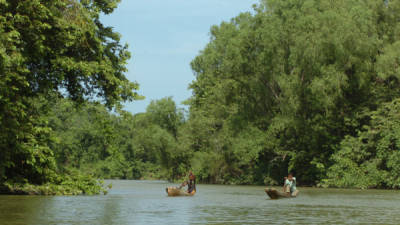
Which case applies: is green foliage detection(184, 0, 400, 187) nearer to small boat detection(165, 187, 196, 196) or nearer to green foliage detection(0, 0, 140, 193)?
small boat detection(165, 187, 196, 196)

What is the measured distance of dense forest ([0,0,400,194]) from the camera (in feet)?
96.8

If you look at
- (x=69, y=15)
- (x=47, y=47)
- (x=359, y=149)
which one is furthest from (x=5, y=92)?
(x=359, y=149)

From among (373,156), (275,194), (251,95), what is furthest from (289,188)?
(251,95)

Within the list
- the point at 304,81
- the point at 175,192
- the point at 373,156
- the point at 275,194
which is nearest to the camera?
the point at 275,194

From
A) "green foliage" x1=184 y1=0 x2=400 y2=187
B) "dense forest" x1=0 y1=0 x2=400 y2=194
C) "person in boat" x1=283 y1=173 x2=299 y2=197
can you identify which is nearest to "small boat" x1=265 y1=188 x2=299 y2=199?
"person in boat" x1=283 y1=173 x2=299 y2=197

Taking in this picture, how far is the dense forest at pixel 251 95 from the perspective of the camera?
2952 centimetres

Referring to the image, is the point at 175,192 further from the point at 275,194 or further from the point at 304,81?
the point at 304,81

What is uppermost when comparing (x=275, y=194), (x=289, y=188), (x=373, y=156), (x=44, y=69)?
(x=44, y=69)

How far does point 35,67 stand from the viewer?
31062mm

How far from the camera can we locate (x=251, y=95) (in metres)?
59.3

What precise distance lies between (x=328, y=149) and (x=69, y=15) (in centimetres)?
3380

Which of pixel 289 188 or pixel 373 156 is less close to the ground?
pixel 373 156

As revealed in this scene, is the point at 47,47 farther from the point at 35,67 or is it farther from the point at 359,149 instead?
the point at 359,149

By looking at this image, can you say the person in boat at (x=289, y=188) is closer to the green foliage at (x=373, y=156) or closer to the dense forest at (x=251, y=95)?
the dense forest at (x=251, y=95)
